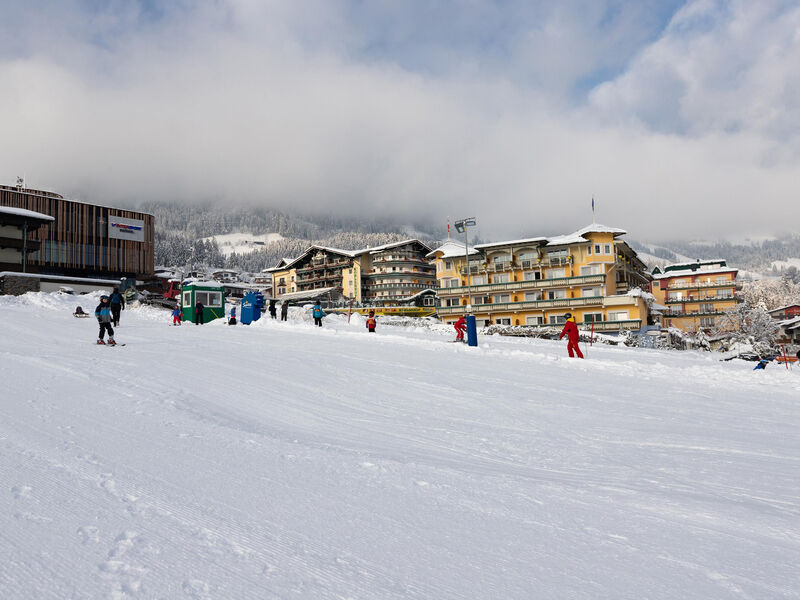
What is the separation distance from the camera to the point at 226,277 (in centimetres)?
14588

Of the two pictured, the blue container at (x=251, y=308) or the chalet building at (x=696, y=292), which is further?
the chalet building at (x=696, y=292)

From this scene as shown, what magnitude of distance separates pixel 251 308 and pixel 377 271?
2397 inches

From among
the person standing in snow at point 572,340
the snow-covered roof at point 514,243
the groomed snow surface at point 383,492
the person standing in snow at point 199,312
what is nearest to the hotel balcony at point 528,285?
the snow-covered roof at point 514,243

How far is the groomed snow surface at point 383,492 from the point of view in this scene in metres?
2.49

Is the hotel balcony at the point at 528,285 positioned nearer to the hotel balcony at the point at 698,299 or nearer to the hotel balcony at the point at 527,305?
the hotel balcony at the point at 527,305

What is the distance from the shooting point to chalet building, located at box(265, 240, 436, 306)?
284 feet

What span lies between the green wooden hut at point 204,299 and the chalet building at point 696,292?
67.9 meters

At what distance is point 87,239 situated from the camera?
6681cm

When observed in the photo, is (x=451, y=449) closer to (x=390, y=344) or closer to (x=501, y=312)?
(x=390, y=344)

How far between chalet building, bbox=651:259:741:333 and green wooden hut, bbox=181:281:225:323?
67889 mm

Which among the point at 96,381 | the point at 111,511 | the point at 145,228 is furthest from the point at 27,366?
the point at 145,228

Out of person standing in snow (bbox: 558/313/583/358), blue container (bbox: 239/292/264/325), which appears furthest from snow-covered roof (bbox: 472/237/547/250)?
person standing in snow (bbox: 558/313/583/358)

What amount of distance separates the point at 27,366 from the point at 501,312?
52.3 metres

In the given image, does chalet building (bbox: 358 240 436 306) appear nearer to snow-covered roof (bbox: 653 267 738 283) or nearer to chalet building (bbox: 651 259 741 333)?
chalet building (bbox: 651 259 741 333)
